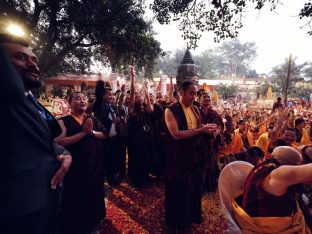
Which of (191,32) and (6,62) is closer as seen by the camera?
(6,62)

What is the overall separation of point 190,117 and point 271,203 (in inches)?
68.0

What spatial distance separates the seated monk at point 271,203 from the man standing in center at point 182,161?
119 centimetres

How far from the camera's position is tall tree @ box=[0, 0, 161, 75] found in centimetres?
972

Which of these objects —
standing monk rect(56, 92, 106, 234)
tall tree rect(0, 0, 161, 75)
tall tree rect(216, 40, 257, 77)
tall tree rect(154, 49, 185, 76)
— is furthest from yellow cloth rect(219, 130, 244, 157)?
tall tree rect(216, 40, 257, 77)

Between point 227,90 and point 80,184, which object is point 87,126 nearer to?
point 80,184

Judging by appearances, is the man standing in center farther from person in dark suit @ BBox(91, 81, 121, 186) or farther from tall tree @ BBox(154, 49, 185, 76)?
tall tree @ BBox(154, 49, 185, 76)

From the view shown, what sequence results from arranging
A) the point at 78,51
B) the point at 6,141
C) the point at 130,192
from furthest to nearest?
the point at 78,51 < the point at 130,192 < the point at 6,141

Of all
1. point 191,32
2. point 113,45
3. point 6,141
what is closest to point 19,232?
point 6,141

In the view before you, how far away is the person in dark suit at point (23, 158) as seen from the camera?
3.39ft

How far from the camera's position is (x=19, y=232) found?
1.22m

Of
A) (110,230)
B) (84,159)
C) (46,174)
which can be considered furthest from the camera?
(110,230)

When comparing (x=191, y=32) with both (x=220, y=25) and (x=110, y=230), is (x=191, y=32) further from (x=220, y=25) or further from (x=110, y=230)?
(x=110, y=230)

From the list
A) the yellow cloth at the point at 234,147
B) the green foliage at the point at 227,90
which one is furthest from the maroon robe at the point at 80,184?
the green foliage at the point at 227,90

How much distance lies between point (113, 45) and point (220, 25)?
5.52 meters
